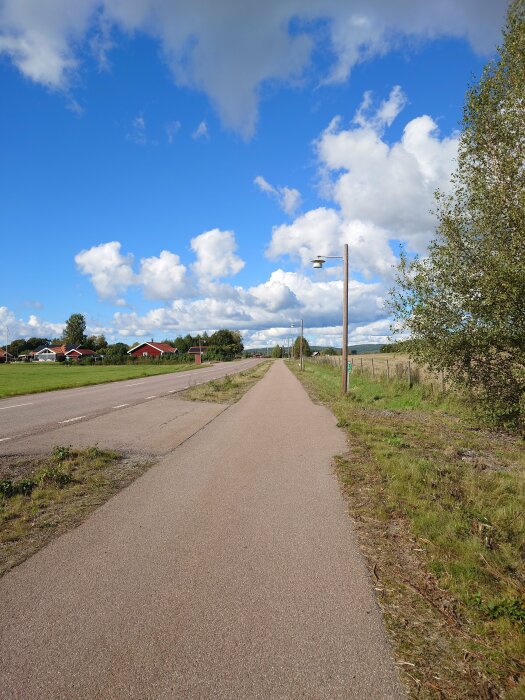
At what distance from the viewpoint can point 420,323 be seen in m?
11.3

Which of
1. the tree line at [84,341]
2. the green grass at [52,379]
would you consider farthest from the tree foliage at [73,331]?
the green grass at [52,379]

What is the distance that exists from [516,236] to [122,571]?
31.2 ft

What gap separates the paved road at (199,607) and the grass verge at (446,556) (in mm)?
217

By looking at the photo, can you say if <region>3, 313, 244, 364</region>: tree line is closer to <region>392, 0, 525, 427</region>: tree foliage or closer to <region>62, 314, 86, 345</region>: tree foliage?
<region>62, 314, 86, 345</region>: tree foliage

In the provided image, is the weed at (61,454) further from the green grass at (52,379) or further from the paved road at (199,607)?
the green grass at (52,379)

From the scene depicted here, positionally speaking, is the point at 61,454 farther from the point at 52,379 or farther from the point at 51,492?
the point at 52,379

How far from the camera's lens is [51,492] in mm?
6406

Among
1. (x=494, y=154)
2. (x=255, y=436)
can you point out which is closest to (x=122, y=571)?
(x=255, y=436)

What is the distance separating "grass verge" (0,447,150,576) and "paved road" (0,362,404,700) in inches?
11.9

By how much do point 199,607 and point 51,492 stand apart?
12.9ft

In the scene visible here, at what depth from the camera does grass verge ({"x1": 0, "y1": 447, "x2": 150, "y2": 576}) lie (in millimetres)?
4777

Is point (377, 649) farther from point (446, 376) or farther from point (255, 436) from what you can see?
point (446, 376)

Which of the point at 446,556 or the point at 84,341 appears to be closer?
the point at 446,556

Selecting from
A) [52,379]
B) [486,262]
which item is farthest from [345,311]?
[52,379]
